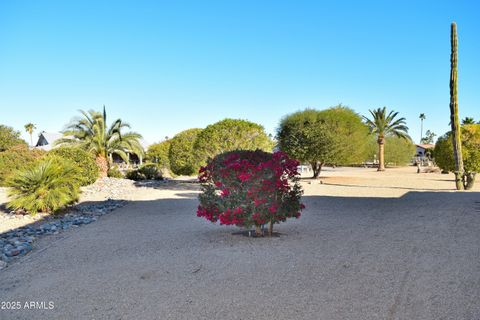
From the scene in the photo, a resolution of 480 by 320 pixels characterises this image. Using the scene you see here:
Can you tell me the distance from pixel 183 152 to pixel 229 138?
508 cm

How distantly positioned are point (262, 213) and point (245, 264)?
1578 mm

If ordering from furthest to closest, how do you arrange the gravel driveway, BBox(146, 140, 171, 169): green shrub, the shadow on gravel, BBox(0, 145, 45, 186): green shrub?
BBox(146, 140, 171, 169): green shrub, the shadow on gravel, BBox(0, 145, 45, 186): green shrub, the gravel driveway

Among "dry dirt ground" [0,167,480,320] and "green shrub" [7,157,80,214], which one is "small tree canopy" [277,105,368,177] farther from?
"dry dirt ground" [0,167,480,320]

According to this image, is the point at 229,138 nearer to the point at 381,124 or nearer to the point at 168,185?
the point at 168,185

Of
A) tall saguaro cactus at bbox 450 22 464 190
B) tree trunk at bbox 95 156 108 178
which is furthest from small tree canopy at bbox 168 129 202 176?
tall saguaro cactus at bbox 450 22 464 190

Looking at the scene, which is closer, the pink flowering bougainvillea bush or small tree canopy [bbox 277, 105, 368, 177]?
the pink flowering bougainvillea bush

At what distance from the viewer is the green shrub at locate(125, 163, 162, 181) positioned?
29062mm

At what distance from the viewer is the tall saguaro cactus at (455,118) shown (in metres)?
20.0

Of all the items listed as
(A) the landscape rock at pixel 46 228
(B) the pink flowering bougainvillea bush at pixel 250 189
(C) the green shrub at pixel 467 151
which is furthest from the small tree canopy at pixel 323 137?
(B) the pink flowering bougainvillea bush at pixel 250 189

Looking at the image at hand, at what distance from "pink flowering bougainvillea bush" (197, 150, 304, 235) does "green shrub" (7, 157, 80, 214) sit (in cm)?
695

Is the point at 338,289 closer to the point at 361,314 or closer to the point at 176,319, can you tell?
the point at 361,314

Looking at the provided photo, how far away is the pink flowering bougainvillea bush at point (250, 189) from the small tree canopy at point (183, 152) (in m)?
18.3

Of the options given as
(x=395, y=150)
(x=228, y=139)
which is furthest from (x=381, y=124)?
(x=228, y=139)

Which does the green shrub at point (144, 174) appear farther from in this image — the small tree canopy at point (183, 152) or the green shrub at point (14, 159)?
the green shrub at point (14, 159)
